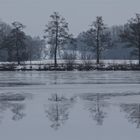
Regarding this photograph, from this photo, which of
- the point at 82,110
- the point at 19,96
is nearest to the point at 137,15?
the point at 19,96

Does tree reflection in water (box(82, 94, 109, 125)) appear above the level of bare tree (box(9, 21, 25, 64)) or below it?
below

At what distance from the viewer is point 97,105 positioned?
18.7 metres

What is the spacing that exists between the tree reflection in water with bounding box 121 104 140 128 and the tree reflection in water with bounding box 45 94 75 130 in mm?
2000

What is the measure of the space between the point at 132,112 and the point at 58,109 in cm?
273

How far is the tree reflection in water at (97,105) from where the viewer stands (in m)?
15.6

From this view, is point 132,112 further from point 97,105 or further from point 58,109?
point 58,109

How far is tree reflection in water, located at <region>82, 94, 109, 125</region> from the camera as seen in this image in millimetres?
15562

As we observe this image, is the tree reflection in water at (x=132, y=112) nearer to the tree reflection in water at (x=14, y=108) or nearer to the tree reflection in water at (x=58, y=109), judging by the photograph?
the tree reflection in water at (x=58, y=109)

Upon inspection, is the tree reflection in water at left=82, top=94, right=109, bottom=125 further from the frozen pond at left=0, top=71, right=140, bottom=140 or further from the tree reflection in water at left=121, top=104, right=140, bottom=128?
the tree reflection in water at left=121, top=104, right=140, bottom=128

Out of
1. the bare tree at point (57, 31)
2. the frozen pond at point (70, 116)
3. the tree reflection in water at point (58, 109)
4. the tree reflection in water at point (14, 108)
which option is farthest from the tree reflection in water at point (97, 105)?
the bare tree at point (57, 31)

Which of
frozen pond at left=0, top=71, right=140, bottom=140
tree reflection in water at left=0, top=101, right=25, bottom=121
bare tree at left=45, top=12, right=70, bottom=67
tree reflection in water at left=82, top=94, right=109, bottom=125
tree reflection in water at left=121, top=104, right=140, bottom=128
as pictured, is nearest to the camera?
frozen pond at left=0, top=71, right=140, bottom=140

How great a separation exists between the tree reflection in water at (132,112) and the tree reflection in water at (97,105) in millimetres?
760

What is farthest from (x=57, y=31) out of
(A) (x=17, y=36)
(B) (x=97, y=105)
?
(B) (x=97, y=105)

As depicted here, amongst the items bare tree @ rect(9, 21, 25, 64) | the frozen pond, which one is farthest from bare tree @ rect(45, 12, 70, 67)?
the frozen pond
